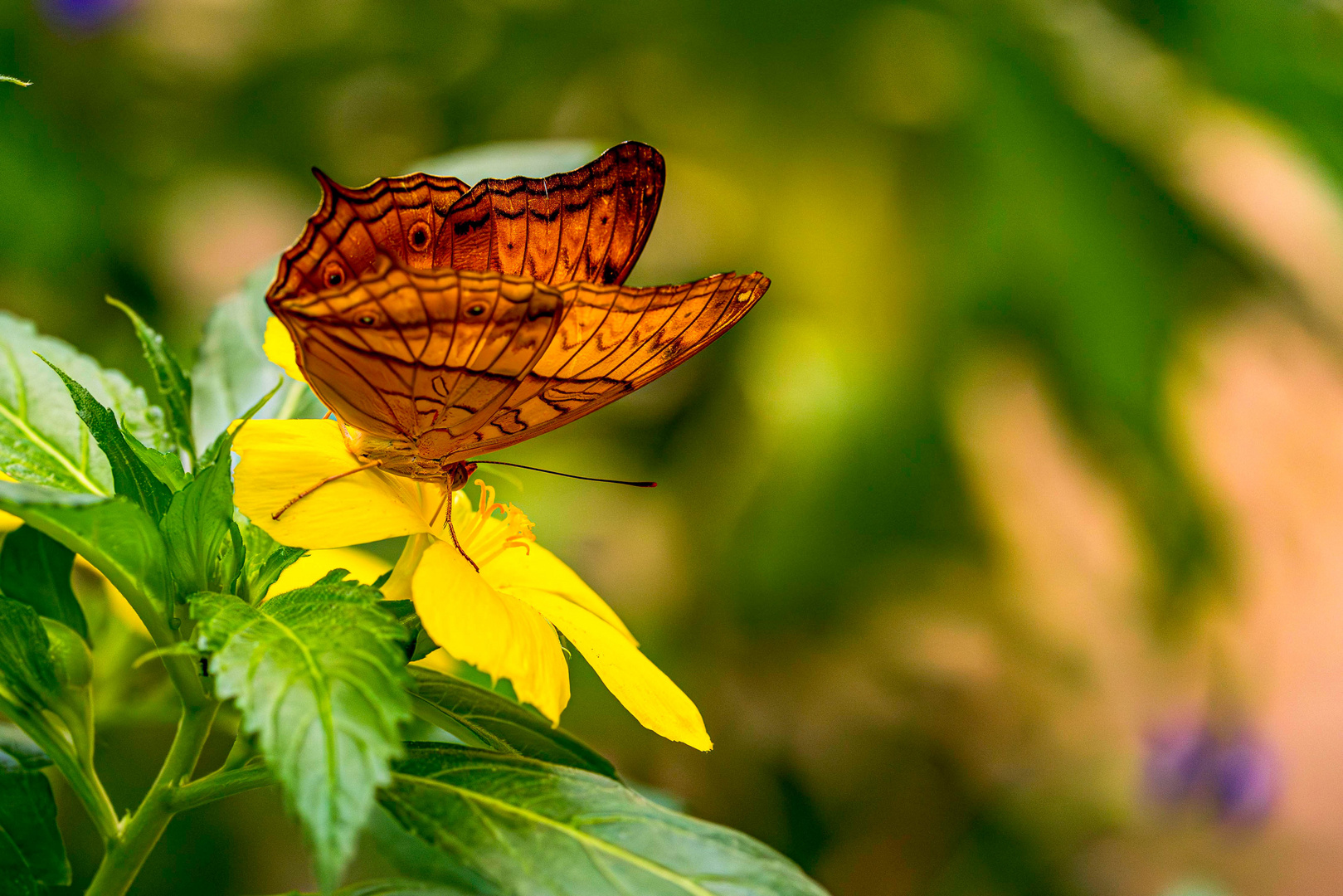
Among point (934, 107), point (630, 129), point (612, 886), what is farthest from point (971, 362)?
point (612, 886)

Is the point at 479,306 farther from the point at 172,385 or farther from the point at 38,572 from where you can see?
the point at 38,572

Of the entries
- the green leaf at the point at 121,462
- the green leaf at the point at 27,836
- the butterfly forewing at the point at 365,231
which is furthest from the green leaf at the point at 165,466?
the green leaf at the point at 27,836

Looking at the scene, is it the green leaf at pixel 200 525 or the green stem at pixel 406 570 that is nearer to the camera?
the green leaf at pixel 200 525

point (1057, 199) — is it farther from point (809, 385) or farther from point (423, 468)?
point (423, 468)

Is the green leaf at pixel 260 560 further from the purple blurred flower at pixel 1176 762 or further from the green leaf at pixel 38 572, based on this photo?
the purple blurred flower at pixel 1176 762

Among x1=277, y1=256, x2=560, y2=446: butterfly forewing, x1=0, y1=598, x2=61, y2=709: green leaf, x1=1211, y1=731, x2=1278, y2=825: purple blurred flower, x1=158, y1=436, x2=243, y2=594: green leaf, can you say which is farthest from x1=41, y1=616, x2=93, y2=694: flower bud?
x1=1211, y1=731, x2=1278, y2=825: purple blurred flower

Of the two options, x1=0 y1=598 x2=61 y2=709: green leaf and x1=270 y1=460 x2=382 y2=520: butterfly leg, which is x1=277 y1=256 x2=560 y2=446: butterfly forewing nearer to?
x1=270 y1=460 x2=382 y2=520: butterfly leg

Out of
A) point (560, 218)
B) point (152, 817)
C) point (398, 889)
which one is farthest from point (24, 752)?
point (560, 218)
